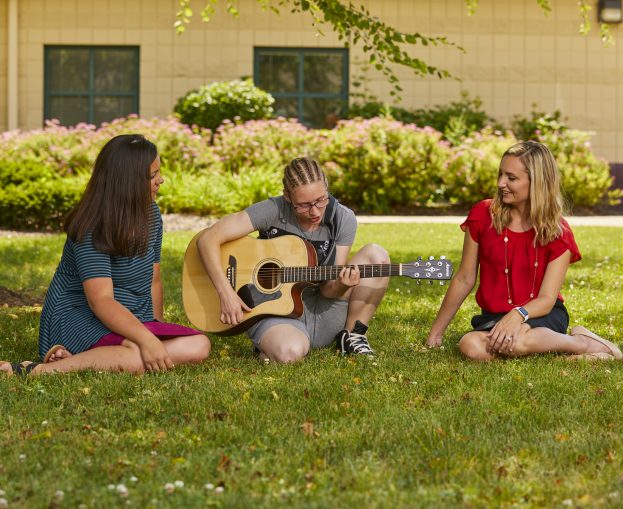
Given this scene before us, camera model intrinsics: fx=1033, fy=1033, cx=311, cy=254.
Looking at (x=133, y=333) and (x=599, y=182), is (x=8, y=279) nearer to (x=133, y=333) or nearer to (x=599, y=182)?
(x=133, y=333)

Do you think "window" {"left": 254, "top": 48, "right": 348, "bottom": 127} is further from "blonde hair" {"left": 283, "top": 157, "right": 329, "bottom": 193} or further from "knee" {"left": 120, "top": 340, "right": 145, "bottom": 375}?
"knee" {"left": 120, "top": 340, "right": 145, "bottom": 375}

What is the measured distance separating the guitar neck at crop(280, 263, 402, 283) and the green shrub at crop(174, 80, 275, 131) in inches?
447

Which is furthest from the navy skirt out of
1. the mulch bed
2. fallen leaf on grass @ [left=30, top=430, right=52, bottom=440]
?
the mulch bed

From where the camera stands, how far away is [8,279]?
873 centimetres

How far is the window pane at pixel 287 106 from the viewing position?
18.1 m

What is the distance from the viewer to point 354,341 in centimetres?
555

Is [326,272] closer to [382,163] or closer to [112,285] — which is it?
[112,285]

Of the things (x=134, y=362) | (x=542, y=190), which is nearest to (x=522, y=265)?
(x=542, y=190)

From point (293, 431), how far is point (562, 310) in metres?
2.23

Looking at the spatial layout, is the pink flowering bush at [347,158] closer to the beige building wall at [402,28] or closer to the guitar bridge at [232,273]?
the beige building wall at [402,28]

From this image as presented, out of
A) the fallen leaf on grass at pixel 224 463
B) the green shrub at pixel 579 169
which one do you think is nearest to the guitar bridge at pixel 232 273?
the fallen leaf on grass at pixel 224 463

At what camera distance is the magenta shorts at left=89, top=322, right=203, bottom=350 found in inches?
199

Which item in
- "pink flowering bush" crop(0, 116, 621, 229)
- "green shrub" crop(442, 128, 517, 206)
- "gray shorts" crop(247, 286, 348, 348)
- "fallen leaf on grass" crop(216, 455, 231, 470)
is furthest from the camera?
"green shrub" crop(442, 128, 517, 206)

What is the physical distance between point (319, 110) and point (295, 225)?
42.0ft
